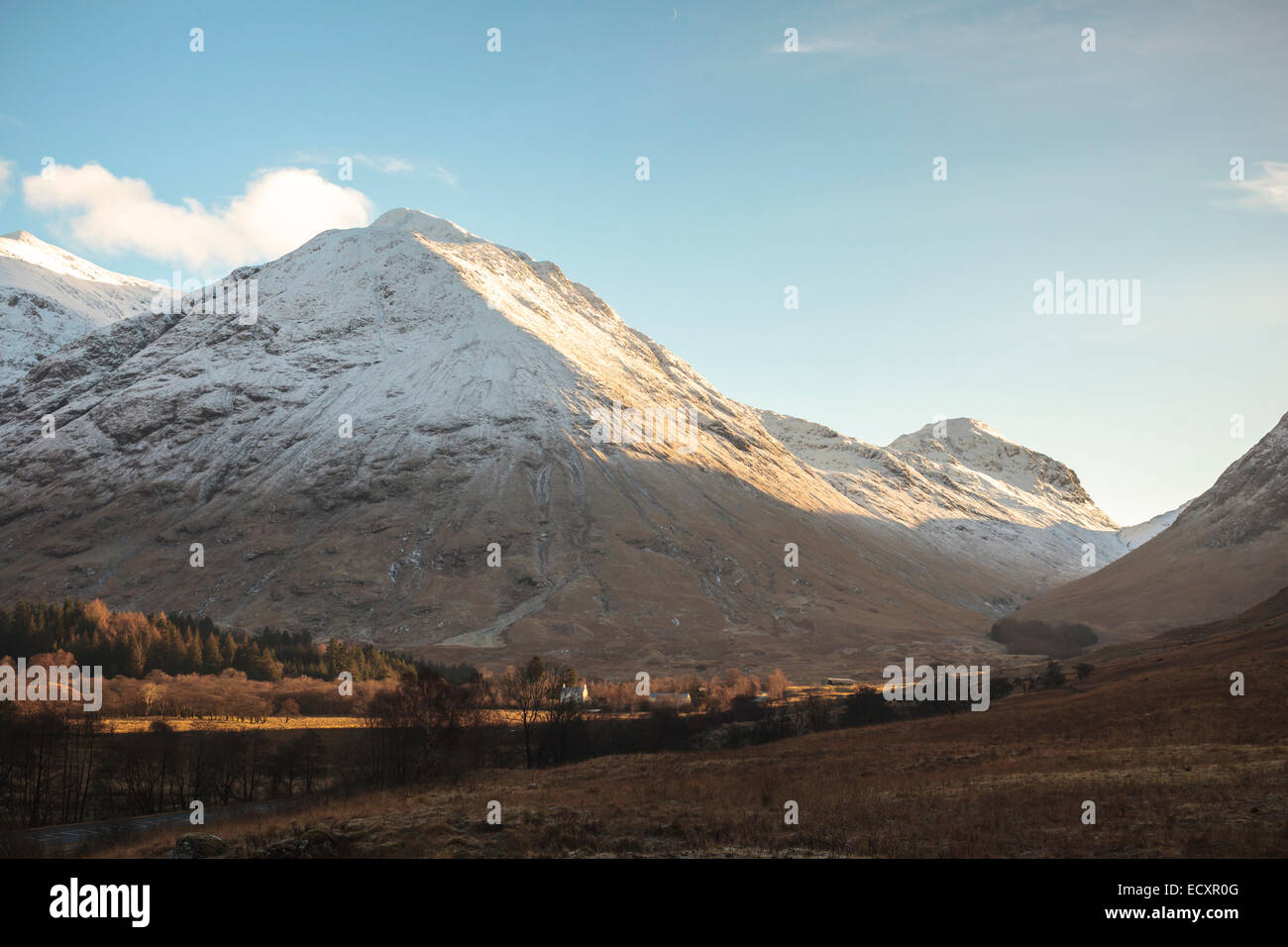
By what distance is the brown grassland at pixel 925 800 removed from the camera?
88.3ft

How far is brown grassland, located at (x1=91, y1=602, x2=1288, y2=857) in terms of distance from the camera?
26.9 m

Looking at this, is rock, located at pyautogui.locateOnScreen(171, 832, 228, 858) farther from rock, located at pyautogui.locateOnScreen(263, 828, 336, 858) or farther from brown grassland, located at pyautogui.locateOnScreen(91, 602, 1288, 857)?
rock, located at pyautogui.locateOnScreen(263, 828, 336, 858)

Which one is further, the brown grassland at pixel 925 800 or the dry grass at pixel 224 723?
the dry grass at pixel 224 723

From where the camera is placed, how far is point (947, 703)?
10019 cm

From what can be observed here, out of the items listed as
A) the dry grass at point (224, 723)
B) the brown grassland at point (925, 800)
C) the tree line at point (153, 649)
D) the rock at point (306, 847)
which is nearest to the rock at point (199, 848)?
the brown grassland at point (925, 800)

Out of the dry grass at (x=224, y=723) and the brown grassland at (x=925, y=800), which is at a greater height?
the brown grassland at (x=925, y=800)

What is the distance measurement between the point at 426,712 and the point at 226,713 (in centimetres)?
3401

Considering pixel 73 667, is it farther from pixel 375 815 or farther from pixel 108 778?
pixel 375 815

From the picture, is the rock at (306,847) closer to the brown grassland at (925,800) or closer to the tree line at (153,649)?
the brown grassland at (925,800)

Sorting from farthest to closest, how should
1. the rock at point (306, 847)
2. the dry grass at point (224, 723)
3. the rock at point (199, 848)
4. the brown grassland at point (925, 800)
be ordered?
the dry grass at point (224, 723) < the rock at point (199, 848) < the rock at point (306, 847) < the brown grassland at point (925, 800)

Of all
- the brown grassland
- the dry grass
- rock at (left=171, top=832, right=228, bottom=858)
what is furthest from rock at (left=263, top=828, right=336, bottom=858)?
the dry grass

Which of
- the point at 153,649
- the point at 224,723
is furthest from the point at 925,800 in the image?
the point at 153,649

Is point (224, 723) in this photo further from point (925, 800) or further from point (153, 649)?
point (925, 800)

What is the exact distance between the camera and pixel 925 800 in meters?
34.3
